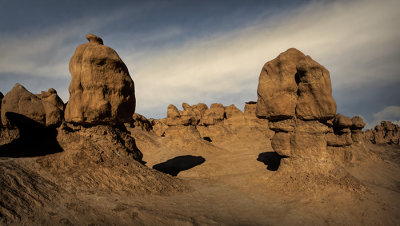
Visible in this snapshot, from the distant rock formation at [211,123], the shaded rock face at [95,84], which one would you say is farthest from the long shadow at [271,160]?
the shaded rock face at [95,84]

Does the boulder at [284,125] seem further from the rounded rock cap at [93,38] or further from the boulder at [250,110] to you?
the boulder at [250,110]

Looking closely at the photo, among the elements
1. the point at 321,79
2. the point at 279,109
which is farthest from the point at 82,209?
the point at 321,79

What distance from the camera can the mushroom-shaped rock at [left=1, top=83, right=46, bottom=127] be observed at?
283 inches

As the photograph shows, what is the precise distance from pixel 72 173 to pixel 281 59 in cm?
891

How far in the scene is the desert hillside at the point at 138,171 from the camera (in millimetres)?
5207

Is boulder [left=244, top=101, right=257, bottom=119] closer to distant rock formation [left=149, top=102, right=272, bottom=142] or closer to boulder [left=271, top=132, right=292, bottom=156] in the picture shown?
distant rock formation [left=149, top=102, right=272, bottom=142]

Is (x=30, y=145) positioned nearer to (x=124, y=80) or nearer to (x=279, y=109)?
(x=124, y=80)

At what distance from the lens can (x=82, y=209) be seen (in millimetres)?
4965

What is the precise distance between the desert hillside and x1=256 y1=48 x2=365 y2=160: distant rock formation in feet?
0.13

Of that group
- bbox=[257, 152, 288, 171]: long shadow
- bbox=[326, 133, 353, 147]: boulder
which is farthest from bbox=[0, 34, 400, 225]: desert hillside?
bbox=[326, 133, 353, 147]: boulder

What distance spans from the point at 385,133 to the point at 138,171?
28103 mm

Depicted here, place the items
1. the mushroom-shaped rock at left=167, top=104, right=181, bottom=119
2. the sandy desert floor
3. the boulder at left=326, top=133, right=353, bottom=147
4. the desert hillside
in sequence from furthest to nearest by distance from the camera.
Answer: the mushroom-shaped rock at left=167, top=104, right=181, bottom=119, the boulder at left=326, top=133, right=353, bottom=147, the desert hillside, the sandy desert floor

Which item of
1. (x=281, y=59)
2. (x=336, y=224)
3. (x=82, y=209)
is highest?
(x=281, y=59)

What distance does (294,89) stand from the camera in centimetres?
929
